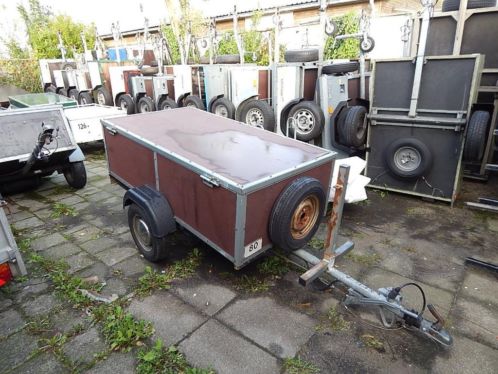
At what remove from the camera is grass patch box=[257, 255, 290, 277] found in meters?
3.39

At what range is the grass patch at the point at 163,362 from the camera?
90.6 inches

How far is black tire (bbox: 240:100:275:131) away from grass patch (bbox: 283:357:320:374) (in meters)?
4.79

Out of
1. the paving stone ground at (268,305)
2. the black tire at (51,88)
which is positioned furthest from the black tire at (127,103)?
the paving stone ground at (268,305)

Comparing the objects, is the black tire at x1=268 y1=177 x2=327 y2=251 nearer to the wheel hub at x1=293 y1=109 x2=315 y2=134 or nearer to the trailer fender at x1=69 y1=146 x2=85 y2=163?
the wheel hub at x1=293 y1=109 x2=315 y2=134

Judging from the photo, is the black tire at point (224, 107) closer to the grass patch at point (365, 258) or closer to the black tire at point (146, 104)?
the black tire at point (146, 104)

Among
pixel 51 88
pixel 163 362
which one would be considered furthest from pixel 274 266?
pixel 51 88

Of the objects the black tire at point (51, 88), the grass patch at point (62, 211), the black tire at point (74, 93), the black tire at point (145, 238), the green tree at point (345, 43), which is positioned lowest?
the grass patch at point (62, 211)

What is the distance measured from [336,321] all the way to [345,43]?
39.7 feet

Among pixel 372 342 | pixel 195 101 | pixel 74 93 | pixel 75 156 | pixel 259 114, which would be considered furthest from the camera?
pixel 74 93

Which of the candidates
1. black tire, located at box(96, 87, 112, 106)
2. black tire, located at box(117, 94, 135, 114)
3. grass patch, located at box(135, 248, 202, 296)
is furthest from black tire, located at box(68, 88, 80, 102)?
grass patch, located at box(135, 248, 202, 296)

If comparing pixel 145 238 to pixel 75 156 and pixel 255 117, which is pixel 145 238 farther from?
pixel 255 117

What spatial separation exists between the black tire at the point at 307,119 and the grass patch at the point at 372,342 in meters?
3.95

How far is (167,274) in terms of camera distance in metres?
3.36

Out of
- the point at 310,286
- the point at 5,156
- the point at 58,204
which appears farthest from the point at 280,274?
the point at 5,156
